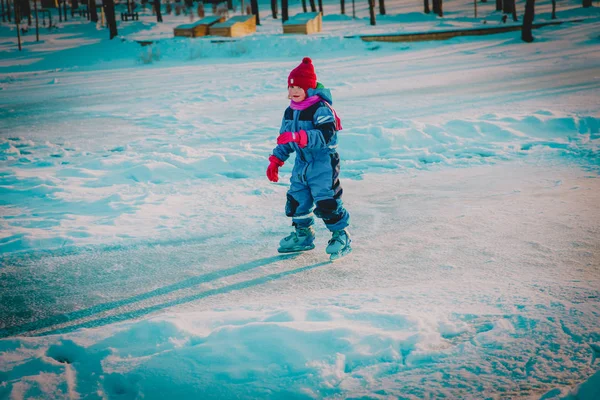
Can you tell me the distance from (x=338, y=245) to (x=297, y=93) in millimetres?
1140

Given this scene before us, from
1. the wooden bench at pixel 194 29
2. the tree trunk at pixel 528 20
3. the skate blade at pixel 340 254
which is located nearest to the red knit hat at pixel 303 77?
the skate blade at pixel 340 254

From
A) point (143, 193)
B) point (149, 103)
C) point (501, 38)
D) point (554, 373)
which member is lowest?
point (554, 373)

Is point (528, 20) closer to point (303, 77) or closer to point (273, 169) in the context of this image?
point (303, 77)

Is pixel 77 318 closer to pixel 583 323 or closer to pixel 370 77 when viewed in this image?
pixel 583 323

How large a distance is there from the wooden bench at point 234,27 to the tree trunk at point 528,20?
13.1 metres

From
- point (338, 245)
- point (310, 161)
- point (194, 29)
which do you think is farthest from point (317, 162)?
point (194, 29)

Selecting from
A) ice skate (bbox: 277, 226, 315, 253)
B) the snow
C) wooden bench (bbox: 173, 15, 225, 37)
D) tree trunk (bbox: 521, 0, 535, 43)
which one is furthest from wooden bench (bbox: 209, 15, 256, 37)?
ice skate (bbox: 277, 226, 315, 253)

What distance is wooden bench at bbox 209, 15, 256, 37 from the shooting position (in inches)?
949

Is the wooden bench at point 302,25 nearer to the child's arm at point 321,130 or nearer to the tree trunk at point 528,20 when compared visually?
the tree trunk at point 528,20

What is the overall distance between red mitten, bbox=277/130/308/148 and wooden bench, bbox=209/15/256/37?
22327 mm

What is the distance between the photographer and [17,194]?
5.25 m

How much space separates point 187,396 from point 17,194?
164 inches

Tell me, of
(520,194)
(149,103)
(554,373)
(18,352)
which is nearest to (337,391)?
(554,373)

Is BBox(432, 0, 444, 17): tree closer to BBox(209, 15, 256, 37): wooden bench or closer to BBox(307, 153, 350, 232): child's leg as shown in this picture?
BBox(209, 15, 256, 37): wooden bench
